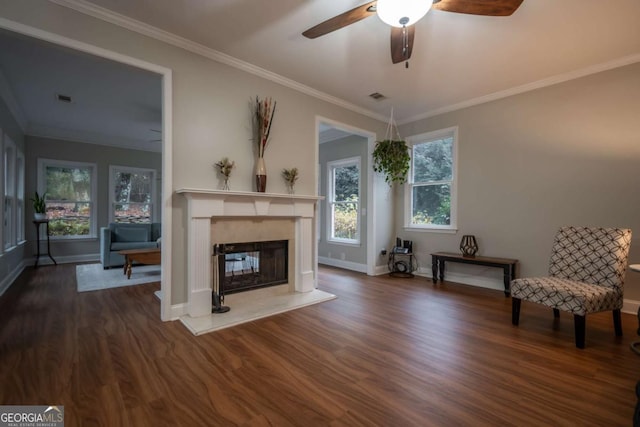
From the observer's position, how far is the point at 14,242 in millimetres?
4715

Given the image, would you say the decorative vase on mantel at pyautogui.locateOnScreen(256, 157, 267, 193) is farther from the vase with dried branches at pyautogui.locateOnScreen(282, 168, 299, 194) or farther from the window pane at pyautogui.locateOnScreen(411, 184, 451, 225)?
the window pane at pyautogui.locateOnScreen(411, 184, 451, 225)

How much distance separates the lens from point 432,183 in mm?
4766

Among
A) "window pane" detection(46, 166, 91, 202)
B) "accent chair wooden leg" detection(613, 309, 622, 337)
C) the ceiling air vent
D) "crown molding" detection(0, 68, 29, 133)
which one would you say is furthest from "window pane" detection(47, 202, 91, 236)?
"accent chair wooden leg" detection(613, 309, 622, 337)

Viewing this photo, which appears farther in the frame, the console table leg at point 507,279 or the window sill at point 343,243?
the window sill at point 343,243

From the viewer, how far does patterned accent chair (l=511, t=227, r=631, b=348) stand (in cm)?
231

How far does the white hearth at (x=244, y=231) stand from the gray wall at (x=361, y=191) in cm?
151

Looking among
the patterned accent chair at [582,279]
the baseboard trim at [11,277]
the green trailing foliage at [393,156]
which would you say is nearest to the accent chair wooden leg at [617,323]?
the patterned accent chair at [582,279]

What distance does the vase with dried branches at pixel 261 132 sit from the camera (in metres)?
3.33

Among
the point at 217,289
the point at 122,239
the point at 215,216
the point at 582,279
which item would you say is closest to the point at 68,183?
the point at 122,239

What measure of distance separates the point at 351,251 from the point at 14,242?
564 centimetres

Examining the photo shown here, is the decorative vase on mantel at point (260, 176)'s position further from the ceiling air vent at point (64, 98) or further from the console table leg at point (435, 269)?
the ceiling air vent at point (64, 98)

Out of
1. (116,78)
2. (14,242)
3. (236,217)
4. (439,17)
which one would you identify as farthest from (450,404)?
(14,242)

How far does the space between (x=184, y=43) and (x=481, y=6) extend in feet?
8.58

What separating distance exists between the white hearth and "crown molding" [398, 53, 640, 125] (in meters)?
2.58
